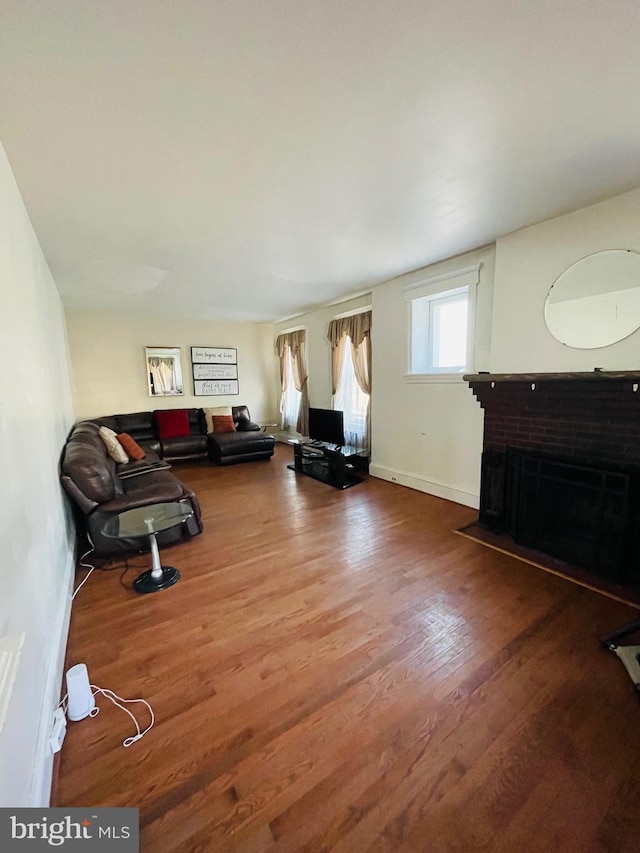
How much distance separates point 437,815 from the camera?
3.49 ft

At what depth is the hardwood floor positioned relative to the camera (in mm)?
Answer: 1057

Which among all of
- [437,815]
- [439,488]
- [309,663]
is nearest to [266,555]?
[309,663]

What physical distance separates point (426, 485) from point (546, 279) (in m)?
2.29

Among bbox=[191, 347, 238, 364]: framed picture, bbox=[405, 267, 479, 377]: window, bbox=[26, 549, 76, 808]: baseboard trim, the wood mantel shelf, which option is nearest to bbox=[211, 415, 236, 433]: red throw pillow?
bbox=[191, 347, 238, 364]: framed picture

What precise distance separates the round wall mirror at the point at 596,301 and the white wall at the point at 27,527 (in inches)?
131

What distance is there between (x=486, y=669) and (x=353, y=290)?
4.12m

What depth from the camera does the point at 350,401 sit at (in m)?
5.18

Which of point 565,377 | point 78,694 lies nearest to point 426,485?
point 565,377

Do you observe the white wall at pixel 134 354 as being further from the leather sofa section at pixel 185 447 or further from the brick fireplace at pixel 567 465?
the brick fireplace at pixel 567 465

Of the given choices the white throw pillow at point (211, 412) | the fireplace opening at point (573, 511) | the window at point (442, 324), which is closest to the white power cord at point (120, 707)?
the fireplace opening at point (573, 511)

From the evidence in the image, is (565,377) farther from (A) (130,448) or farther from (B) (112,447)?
(A) (130,448)

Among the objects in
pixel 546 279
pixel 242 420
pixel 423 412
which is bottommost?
pixel 242 420

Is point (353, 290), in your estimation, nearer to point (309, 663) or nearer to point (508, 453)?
point (508, 453)

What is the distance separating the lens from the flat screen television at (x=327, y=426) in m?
4.50
